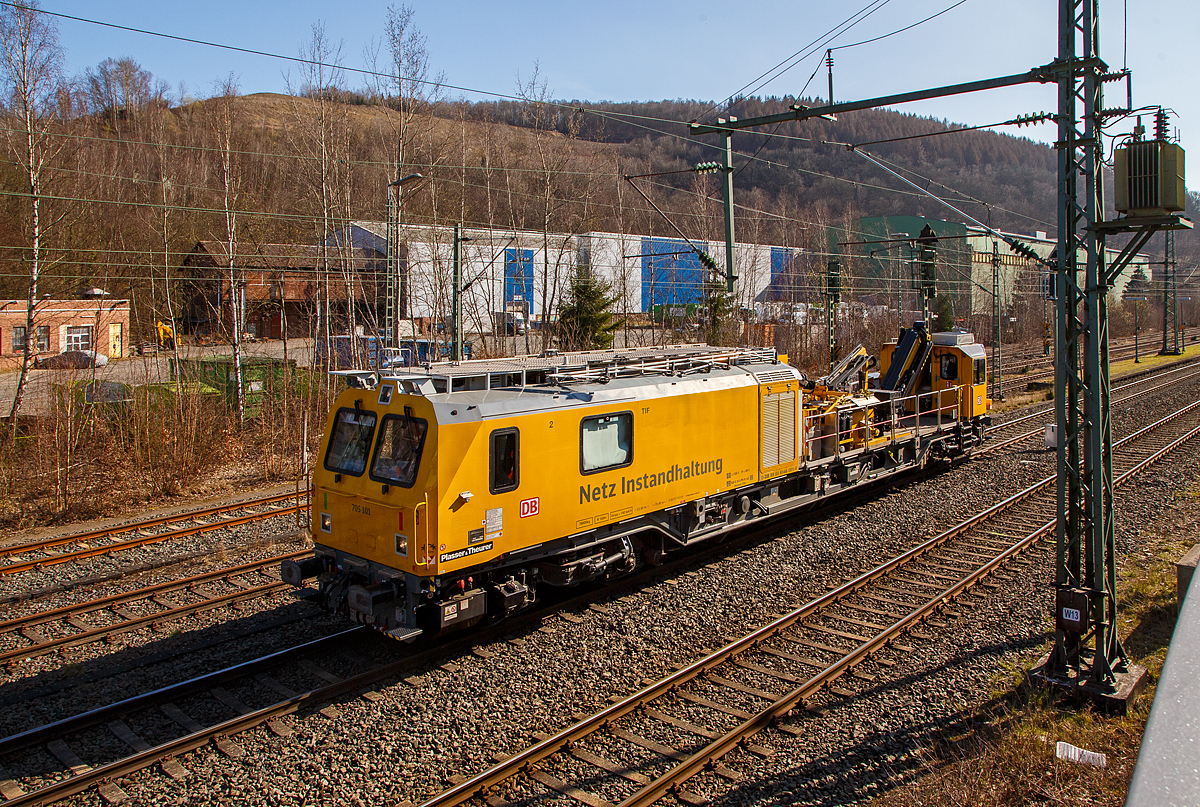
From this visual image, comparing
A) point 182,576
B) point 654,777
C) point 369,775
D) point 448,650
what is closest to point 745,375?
point 448,650

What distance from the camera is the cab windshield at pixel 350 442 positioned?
905 centimetres

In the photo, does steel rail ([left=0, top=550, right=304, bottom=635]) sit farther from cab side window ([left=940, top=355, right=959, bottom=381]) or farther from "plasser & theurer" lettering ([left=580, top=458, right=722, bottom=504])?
cab side window ([left=940, top=355, right=959, bottom=381])

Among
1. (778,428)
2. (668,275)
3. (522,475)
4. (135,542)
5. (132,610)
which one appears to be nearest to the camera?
(522,475)

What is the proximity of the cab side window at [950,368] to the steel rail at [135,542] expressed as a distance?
15.1 metres

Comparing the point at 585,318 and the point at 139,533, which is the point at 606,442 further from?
the point at 585,318

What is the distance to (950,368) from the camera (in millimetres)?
19125

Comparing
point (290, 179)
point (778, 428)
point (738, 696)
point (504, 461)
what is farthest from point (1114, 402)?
point (290, 179)

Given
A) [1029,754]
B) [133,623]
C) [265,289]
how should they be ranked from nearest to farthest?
[1029,754] < [133,623] < [265,289]

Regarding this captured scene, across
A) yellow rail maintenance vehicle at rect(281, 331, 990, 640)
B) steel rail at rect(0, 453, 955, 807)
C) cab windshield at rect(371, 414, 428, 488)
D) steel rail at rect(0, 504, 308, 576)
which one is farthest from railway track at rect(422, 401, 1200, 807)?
steel rail at rect(0, 504, 308, 576)

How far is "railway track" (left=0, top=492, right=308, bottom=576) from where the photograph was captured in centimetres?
1215

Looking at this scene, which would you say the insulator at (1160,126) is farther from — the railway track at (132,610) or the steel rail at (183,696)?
the railway track at (132,610)

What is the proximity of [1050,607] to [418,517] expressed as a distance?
8343 millimetres

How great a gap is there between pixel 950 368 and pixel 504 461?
1438 cm

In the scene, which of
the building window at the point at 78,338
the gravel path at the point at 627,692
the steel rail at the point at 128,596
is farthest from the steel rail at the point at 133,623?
the building window at the point at 78,338
